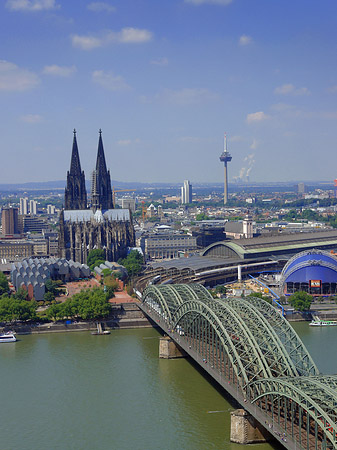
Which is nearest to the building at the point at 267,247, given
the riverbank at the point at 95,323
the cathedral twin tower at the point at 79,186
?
the cathedral twin tower at the point at 79,186

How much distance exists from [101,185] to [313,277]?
2758 centimetres

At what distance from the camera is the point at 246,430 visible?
65.5ft

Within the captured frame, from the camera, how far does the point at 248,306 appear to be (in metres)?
25.9

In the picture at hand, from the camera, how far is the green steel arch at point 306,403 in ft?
53.4

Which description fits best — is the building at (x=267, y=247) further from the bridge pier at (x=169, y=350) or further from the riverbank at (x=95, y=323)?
the bridge pier at (x=169, y=350)

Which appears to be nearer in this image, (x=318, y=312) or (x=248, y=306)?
(x=248, y=306)

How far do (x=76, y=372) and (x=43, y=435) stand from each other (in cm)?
681

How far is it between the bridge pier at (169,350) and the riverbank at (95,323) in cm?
673

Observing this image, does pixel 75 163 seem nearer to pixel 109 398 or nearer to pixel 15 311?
pixel 15 311

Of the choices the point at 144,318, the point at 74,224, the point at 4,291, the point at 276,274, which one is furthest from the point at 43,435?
the point at 74,224

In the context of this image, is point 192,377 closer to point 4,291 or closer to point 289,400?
point 289,400

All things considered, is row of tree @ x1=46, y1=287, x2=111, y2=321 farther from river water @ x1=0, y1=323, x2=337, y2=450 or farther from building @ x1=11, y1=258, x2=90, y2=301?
building @ x1=11, y1=258, x2=90, y2=301

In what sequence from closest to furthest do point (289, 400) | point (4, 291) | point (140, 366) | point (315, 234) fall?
point (289, 400) < point (140, 366) < point (4, 291) < point (315, 234)

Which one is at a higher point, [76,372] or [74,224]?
[74,224]
